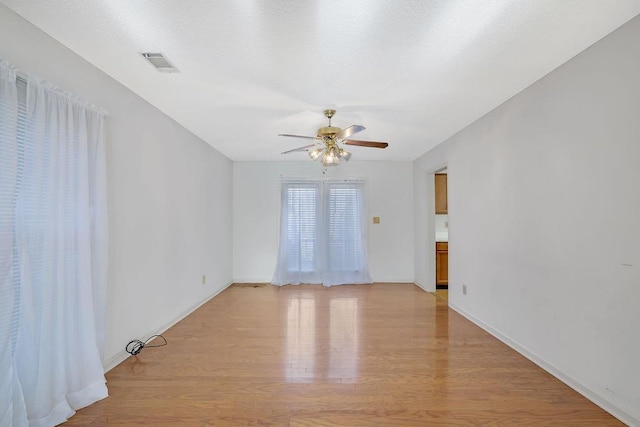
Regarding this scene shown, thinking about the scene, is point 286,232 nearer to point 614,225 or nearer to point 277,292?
point 277,292

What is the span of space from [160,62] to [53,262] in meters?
1.53

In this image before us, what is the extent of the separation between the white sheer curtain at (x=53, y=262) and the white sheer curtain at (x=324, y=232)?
3.40 meters

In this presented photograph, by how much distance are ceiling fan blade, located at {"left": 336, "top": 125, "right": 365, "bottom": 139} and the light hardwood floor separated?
206cm

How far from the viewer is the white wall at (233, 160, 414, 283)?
5426 mm

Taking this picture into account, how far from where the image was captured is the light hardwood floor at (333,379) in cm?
176

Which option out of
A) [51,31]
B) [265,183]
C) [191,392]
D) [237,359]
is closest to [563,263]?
[237,359]

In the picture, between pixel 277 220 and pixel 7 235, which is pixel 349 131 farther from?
pixel 277 220

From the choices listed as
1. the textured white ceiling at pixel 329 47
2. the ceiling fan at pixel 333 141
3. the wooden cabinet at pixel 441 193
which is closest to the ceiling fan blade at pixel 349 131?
the ceiling fan at pixel 333 141

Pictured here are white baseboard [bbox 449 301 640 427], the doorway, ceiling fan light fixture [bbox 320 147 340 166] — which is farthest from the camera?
the doorway

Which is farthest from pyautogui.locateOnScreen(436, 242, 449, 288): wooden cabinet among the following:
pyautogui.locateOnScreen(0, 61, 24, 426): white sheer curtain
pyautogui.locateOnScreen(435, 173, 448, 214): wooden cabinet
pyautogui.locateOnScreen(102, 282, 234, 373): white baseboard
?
pyautogui.locateOnScreen(0, 61, 24, 426): white sheer curtain

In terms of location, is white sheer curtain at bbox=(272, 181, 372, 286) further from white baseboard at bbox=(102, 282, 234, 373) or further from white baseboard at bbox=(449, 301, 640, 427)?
white baseboard at bbox=(449, 301, 640, 427)

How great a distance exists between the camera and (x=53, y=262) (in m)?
1.72

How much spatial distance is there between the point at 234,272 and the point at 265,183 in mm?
1844

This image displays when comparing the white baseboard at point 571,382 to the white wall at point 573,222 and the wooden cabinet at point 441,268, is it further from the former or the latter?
the wooden cabinet at point 441,268
